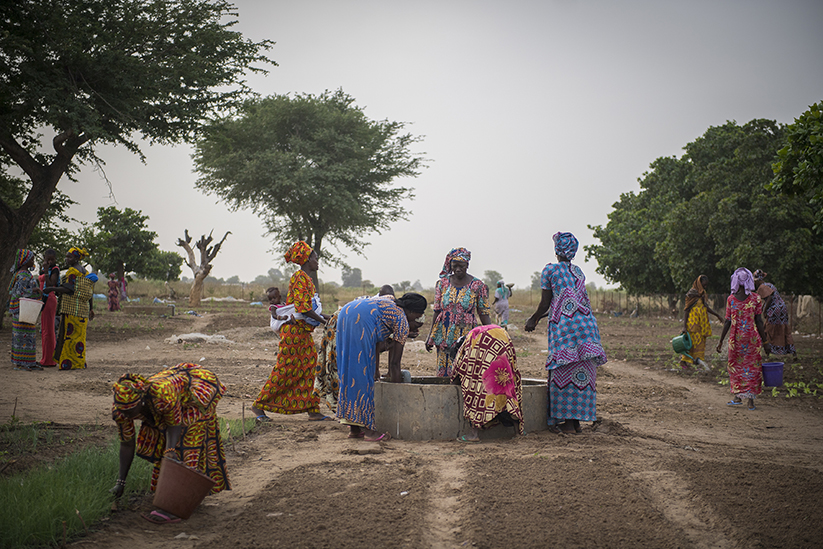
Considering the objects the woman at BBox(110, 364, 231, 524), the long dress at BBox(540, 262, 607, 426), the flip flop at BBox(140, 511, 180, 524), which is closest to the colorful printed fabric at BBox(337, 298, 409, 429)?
the long dress at BBox(540, 262, 607, 426)

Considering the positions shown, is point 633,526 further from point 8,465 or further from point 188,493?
point 8,465

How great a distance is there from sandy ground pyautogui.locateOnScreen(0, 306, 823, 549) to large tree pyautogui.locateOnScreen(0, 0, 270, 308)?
848 centimetres

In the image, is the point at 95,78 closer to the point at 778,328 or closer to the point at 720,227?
the point at 778,328

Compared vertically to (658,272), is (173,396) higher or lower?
lower

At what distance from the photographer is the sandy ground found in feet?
12.1

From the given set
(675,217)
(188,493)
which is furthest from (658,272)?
(188,493)

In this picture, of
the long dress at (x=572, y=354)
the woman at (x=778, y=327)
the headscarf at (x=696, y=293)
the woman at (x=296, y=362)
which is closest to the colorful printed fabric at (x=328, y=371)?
the woman at (x=296, y=362)

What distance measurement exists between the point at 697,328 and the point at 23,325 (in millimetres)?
12609

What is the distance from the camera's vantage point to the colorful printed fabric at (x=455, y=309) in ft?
23.1

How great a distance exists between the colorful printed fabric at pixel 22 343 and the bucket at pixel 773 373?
12.0 m

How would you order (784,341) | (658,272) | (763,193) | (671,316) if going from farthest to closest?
1. (671,316)
2. (658,272)
3. (763,193)
4. (784,341)

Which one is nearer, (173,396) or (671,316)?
(173,396)

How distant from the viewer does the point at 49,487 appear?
13.1 feet

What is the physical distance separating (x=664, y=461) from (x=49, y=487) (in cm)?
475
